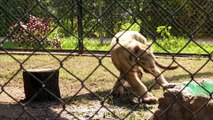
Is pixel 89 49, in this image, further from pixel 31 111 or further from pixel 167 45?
pixel 31 111

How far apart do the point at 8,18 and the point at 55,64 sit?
2648 millimetres

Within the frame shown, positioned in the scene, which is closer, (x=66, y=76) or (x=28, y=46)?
(x=66, y=76)

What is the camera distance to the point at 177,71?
7660 millimetres

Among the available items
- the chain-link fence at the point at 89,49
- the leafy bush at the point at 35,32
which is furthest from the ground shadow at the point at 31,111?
the leafy bush at the point at 35,32

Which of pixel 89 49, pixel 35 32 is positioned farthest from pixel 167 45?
pixel 35 32

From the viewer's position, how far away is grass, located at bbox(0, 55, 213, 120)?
5.28 m

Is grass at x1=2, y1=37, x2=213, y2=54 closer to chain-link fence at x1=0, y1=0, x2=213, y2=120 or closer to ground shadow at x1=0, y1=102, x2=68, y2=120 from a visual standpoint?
chain-link fence at x1=0, y1=0, x2=213, y2=120

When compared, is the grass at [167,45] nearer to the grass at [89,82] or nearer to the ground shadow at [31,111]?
the grass at [89,82]

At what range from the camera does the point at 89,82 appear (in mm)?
6855

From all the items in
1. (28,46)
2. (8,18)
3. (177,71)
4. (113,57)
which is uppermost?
(8,18)

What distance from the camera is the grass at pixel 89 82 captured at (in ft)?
17.3

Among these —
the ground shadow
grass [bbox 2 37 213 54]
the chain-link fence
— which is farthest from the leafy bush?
the ground shadow

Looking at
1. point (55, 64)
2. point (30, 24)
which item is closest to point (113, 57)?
point (55, 64)

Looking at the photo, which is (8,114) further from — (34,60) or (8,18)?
(8,18)
